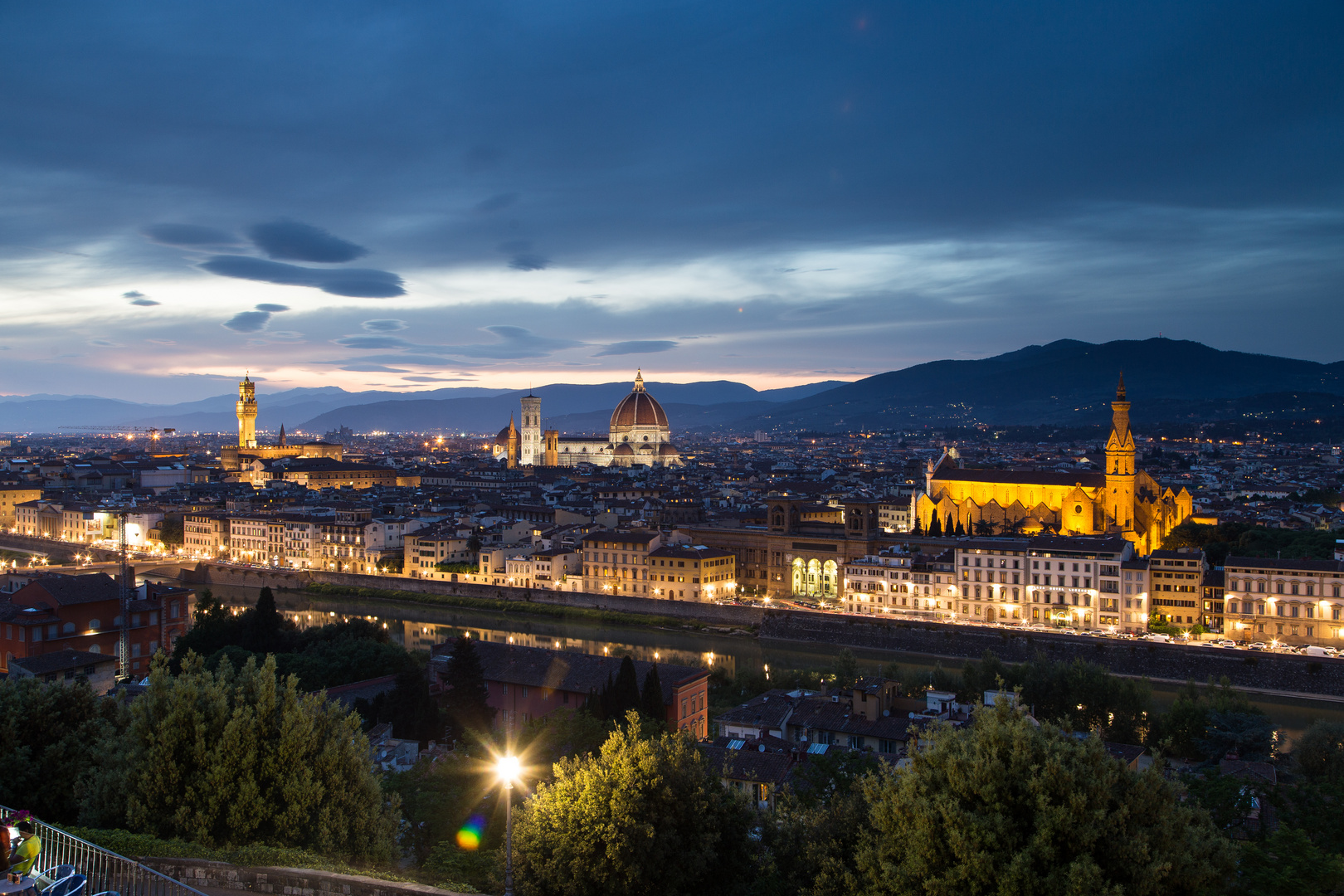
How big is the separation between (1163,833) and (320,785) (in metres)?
5.51

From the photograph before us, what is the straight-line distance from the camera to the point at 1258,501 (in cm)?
4847

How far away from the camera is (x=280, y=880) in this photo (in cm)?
594

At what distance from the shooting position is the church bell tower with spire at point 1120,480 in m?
34.3

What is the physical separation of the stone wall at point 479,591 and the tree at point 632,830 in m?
22.0

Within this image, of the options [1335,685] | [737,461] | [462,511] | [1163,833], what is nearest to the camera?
[1163,833]

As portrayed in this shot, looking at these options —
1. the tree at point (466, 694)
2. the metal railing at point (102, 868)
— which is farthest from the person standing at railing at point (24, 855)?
the tree at point (466, 694)

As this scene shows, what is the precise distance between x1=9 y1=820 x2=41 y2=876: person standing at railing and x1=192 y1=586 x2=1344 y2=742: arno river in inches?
696

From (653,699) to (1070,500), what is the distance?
24.9 meters

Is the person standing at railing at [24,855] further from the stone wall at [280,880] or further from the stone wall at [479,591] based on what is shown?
the stone wall at [479,591]

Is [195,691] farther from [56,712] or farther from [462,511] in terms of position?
[462,511]

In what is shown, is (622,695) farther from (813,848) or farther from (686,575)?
(686,575)

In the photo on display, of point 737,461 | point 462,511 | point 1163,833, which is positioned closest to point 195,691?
point 1163,833

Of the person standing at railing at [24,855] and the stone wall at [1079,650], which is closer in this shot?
the person standing at railing at [24,855]

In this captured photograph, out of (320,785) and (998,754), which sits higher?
(998,754)
